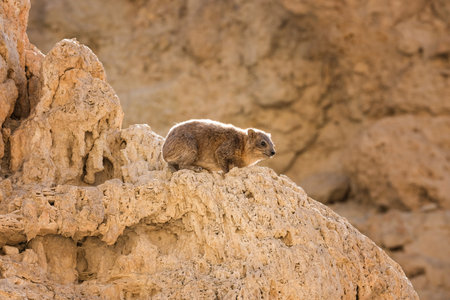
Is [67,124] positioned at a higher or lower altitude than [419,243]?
higher

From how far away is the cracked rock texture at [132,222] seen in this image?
6.00m

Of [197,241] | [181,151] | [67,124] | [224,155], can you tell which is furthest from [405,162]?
[67,124]

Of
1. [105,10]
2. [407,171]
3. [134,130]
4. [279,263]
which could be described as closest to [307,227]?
[279,263]

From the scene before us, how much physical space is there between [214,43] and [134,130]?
990 cm

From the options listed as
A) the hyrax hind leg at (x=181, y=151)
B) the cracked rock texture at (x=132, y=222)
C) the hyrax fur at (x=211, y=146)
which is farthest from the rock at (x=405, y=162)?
the hyrax hind leg at (x=181, y=151)

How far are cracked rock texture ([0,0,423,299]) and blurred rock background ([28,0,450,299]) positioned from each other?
7924 millimetres

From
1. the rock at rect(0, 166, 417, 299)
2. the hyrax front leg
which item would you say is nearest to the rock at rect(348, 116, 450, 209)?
the hyrax front leg

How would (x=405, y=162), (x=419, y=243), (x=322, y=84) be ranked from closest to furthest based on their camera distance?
1. (x=419, y=243)
2. (x=405, y=162)
3. (x=322, y=84)

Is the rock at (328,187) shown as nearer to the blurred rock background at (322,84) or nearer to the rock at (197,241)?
the blurred rock background at (322,84)

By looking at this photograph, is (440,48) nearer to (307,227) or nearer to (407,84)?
(407,84)

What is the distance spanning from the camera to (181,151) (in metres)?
7.54

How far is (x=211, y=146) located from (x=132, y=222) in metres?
1.92

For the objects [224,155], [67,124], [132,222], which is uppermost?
[67,124]

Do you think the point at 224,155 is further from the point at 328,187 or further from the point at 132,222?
the point at 328,187
